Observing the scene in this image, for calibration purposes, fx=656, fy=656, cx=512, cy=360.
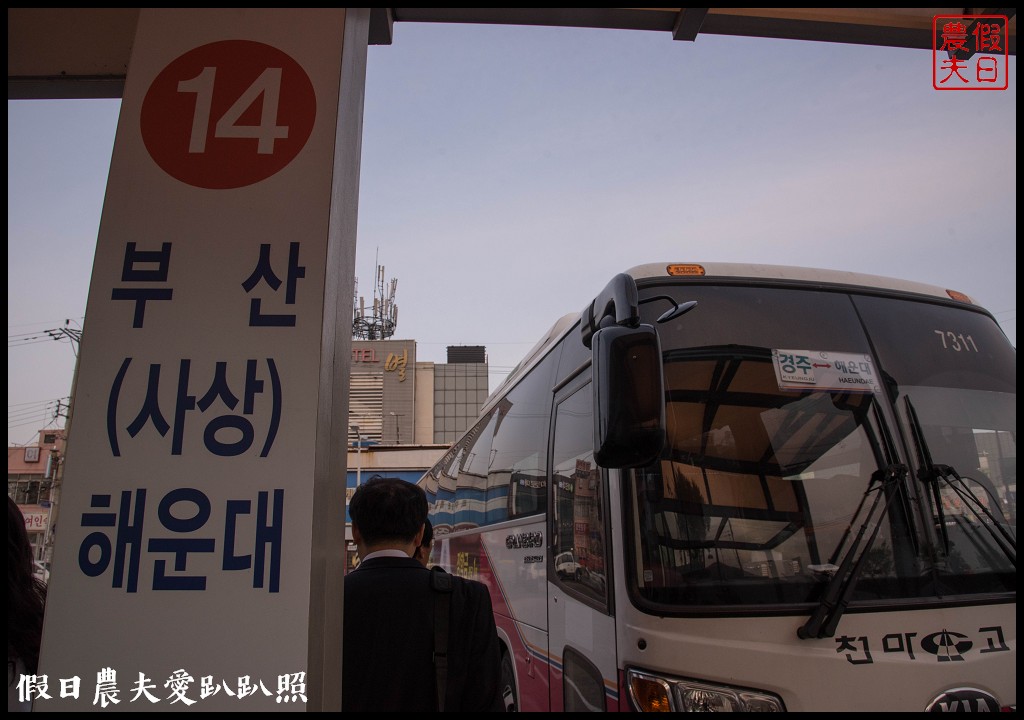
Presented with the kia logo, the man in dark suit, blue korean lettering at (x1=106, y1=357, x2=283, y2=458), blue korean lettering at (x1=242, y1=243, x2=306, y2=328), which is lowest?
the kia logo

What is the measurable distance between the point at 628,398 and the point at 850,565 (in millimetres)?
1133

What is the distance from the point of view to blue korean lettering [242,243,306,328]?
1728mm

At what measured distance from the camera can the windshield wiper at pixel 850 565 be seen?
247cm

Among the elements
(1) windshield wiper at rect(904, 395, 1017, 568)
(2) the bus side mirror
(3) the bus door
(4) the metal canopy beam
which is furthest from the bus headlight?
(4) the metal canopy beam

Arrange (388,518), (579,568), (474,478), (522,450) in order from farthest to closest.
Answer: (474,478), (522,450), (579,568), (388,518)

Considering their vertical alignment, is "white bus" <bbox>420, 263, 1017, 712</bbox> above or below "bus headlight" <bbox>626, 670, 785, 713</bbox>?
above

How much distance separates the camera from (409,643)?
7.00 ft

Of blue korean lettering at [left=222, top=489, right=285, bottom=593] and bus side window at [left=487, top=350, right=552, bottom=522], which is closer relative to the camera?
blue korean lettering at [left=222, top=489, right=285, bottom=593]

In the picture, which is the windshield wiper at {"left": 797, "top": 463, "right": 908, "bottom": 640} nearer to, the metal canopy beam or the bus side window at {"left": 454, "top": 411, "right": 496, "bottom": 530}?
the metal canopy beam

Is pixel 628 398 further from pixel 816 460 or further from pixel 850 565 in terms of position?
pixel 850 565

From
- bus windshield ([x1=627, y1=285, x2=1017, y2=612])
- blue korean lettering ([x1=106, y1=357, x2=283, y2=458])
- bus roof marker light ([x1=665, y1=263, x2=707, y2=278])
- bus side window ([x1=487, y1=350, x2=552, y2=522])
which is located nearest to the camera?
blue korean lettering ([x1=106, y1=357, x2=283, y2=458])

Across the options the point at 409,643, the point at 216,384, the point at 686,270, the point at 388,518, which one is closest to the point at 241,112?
the point at 216,384

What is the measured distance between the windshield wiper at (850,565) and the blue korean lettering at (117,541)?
227 cm

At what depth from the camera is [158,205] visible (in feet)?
6.09
